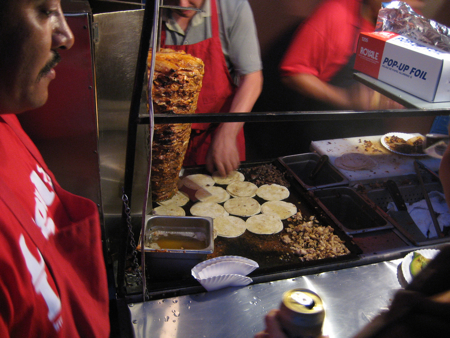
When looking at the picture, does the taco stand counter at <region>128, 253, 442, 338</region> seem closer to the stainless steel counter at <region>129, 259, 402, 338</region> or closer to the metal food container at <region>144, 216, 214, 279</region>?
the stainless steel counter at <region>129, 259, 402, 338</region>

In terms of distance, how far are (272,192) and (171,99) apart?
994 millimetres

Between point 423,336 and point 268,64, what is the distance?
12.3 feet

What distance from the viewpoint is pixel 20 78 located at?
0.84 meters

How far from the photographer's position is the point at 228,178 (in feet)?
7.86

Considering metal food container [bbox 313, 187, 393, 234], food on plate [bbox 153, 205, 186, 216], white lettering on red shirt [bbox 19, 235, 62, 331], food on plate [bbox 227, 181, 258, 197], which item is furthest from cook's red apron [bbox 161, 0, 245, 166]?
white lettering on red shirt [bbox 19, 235, 62, 331]

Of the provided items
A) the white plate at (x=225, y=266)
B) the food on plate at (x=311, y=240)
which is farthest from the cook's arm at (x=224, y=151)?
the white plate at (x=225, y=266)

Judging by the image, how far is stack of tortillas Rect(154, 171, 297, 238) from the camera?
193 centimetres

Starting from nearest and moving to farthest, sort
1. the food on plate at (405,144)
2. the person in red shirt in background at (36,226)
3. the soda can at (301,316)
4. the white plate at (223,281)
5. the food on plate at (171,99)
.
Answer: the soda can at (301,316)
the person in red shirt in background at (36,226)
the white plate at (223,281)
the food on plate at (171,99)
the food on plate at (405,144)

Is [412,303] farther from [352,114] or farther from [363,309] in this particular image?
[363,309]

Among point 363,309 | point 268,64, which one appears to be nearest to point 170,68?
point 363,309

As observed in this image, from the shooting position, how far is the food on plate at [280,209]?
206 centimetres

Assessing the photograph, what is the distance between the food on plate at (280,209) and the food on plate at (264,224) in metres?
0.04

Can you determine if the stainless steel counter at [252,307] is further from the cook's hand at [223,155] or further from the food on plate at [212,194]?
the cook's hand at [223,155]

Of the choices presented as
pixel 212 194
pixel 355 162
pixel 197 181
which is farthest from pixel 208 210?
pixel 355 162
